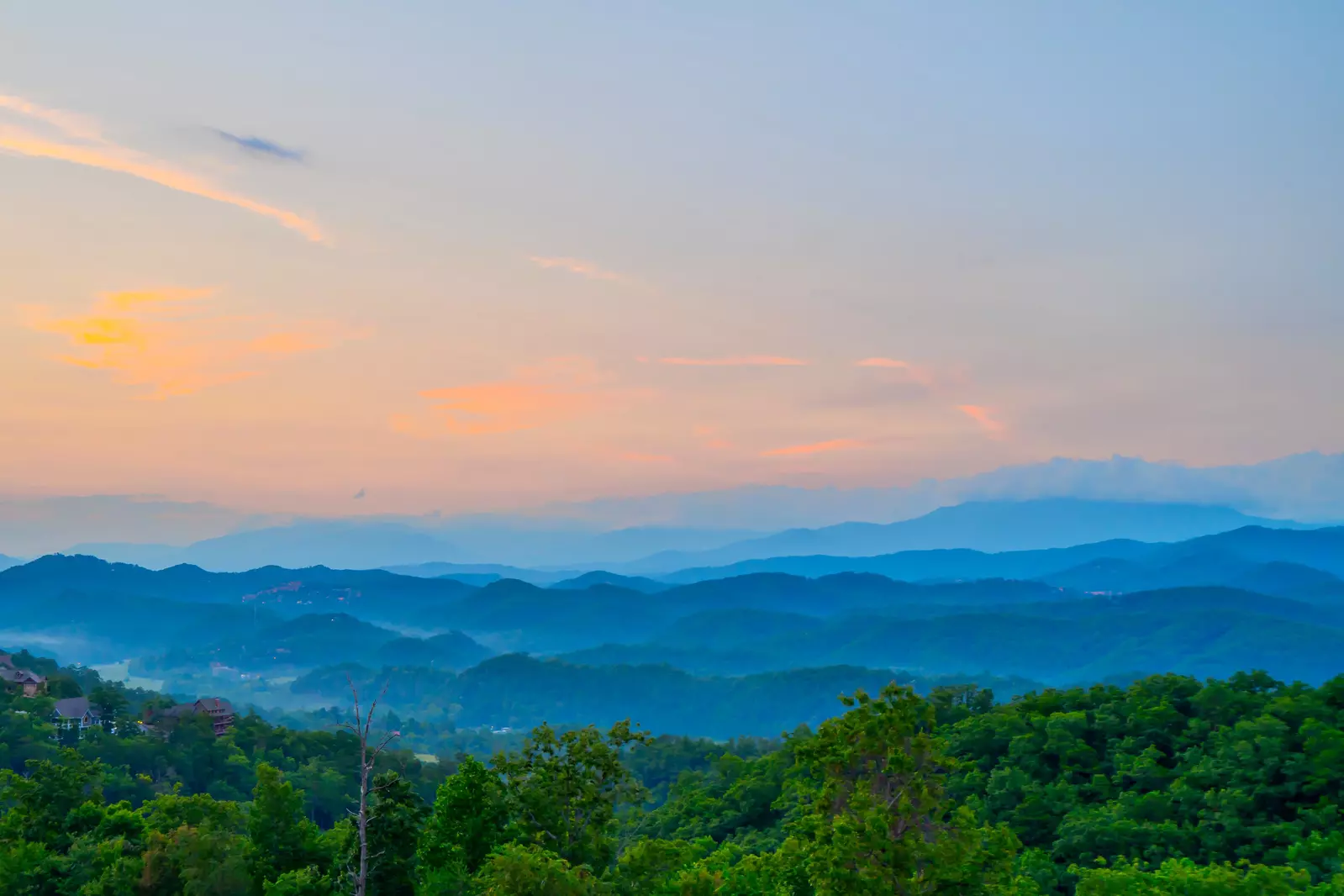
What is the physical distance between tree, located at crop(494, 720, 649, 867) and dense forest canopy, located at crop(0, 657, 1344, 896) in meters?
0.07

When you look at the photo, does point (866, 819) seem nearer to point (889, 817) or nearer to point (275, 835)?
point (889, 817)

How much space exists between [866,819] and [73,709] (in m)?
99.8

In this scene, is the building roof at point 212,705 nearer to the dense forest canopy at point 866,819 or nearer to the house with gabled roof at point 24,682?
the house with gabled roof at point 24,682

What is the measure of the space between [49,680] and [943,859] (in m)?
115

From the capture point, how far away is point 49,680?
106 metres

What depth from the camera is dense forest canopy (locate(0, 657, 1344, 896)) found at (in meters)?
22.1

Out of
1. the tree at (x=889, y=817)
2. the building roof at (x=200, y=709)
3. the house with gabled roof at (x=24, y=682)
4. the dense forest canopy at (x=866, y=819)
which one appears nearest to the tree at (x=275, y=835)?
the dense forest canopy at (x=866, y=819)

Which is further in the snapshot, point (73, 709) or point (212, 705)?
point (212, 705)

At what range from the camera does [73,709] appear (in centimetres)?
9444

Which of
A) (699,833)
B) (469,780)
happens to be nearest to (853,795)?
(469,780)

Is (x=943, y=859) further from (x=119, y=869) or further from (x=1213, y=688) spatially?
(x=1213, y=688)

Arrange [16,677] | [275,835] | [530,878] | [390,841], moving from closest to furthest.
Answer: [530,878] < [390,841] < [275,835] < [16,677]

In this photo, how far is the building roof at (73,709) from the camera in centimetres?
9269

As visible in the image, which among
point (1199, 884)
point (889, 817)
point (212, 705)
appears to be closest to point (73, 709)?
point (212, 705)
